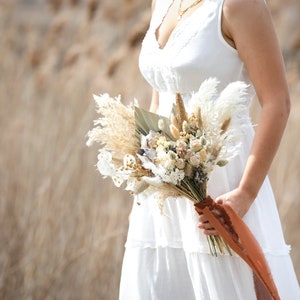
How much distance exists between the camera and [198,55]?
1.91 metres

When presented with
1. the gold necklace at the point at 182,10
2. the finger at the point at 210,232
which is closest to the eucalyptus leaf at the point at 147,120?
the finger at the point at 210,232

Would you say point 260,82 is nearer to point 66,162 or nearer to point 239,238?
point 239,238

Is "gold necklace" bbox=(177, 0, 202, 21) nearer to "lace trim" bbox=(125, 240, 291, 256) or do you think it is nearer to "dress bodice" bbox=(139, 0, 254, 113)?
"dress bodice" bbox=(139, 0, 254, 113)

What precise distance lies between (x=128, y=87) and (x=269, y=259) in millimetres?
2237

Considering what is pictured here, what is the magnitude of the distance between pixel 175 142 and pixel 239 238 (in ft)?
0.86

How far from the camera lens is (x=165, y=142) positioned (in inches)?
67.9

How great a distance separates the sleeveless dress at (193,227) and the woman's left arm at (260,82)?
0.06m

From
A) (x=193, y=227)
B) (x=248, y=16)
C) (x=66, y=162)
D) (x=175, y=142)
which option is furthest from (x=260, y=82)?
A: (x=66, y=162)

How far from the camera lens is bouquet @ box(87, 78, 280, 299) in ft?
5.59

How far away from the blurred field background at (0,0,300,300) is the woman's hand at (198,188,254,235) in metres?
1.52

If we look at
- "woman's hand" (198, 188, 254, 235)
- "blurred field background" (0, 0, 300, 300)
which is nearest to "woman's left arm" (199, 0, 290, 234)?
"woman's hand" (198, 188, 254, 235)

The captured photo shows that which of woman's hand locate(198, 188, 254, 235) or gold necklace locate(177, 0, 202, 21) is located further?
gold necklace locate(177, 0, 202, 21)

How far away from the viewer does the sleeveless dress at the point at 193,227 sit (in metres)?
1.89

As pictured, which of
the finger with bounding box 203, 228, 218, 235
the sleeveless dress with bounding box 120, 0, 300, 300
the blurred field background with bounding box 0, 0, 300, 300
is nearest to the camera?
the finger with bounding box 203, 228, 218, 235
